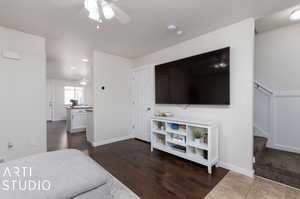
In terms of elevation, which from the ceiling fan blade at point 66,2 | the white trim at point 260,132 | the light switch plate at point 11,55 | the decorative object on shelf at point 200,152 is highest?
the ceiling fan blade at point 66,2

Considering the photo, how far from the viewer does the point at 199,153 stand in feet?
7.60

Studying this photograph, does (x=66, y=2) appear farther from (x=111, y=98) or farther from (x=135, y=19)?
(x=111, y=98)

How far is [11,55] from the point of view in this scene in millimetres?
2264

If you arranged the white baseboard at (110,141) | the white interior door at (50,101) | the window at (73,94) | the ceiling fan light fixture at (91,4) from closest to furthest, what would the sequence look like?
the ceiling fan light fixture at (91,4) → the white baseboard at (110,141) → the white interior door at (50,101) → the window at (73,94)

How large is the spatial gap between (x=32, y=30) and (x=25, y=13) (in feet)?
1.72

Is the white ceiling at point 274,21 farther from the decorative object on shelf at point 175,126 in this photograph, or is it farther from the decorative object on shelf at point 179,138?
the decorative object on shelf at point 179,138

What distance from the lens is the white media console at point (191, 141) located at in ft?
6.95

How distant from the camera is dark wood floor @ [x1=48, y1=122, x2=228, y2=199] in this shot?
1695mm

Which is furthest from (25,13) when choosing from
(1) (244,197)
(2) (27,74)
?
(1) (244,197)

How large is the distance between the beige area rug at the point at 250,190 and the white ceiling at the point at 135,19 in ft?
7.73

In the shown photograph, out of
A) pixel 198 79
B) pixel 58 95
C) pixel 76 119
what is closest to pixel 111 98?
pixel 76 119

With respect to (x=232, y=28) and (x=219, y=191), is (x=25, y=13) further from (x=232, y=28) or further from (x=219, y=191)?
(x=219, y=191)

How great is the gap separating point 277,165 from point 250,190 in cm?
101

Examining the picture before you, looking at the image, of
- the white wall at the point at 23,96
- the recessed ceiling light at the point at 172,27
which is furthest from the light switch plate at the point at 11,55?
the recessed ceiling light at the point at 172,27
